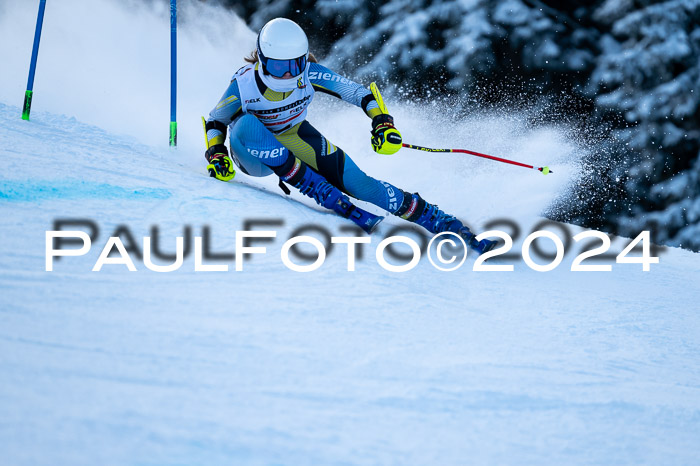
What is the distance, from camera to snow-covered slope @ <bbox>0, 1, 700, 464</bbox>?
1.31m

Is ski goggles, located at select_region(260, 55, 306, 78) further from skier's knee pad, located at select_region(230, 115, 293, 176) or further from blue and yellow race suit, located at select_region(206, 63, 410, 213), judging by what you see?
skier's knee pad, located at select_region(230, 115, 293, 176)

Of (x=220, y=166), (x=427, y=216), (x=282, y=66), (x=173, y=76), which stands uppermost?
(x=173, y=76)

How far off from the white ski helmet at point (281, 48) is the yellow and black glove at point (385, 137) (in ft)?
1.70

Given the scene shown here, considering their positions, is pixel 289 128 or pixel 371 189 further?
pixel 289 128

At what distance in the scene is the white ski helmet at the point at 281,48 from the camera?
120 inches

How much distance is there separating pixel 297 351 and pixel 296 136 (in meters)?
1.93

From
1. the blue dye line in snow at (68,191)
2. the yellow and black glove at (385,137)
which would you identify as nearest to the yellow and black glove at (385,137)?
the yellow and black glove at (385,137)

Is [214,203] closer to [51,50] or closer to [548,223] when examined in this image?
[548,223]

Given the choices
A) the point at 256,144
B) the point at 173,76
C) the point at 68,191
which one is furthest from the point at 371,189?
the point at 173,76

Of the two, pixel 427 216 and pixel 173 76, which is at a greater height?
pixel 173 76

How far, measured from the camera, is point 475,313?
220 centimetres

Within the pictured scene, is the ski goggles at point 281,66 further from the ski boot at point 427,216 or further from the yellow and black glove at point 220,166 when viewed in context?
the ski boot at point 427,216

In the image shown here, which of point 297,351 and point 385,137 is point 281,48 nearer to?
point 385,137

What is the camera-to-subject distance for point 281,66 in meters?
3.09
